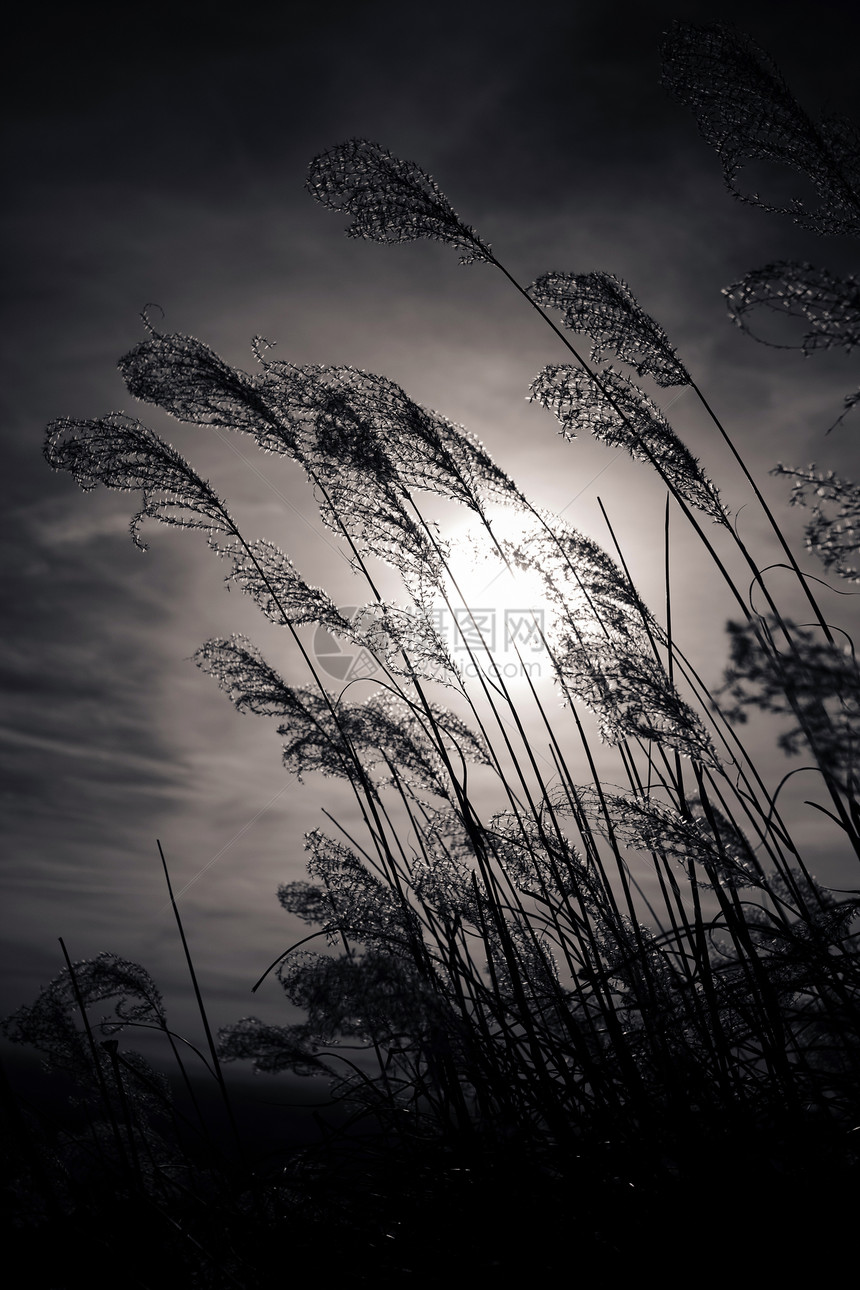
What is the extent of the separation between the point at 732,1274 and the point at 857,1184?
0.26m

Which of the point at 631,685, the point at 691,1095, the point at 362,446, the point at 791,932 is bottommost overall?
the point at 691,1095

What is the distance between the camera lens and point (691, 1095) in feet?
5.48

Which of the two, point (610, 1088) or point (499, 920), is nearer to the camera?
point (610, 1088)

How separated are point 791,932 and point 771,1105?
44cm

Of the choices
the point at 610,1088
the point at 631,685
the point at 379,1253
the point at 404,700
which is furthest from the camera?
the point at 404,700

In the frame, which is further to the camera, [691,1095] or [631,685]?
[631,685]

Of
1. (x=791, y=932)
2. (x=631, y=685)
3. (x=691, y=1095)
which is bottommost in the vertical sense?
(x=691, y=1095)

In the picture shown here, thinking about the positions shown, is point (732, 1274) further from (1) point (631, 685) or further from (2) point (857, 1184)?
(1) point (631, 685)

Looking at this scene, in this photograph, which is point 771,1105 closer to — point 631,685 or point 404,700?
point 631,685

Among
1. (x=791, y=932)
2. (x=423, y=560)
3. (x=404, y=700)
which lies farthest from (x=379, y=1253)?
(x=423, y=560)

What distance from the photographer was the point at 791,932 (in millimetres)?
1783

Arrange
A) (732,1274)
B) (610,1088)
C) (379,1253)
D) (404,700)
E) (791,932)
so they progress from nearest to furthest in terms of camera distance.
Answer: (732,1274) < (379,1253) < (610,1088) < (791,932) < (404,700)

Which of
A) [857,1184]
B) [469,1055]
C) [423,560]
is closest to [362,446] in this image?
[423,560]

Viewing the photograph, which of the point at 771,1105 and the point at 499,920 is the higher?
the point at 499,920
